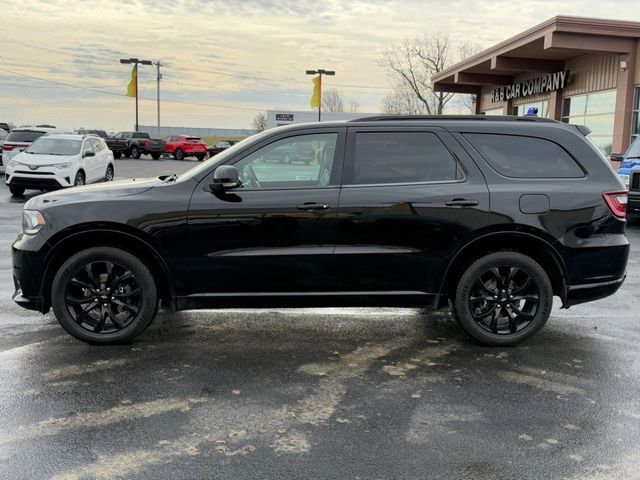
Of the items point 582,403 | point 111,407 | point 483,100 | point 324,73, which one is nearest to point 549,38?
point 483,100

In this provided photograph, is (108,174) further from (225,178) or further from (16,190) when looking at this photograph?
(225,178)

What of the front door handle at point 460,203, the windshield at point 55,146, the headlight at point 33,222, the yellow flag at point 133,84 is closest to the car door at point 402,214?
the front door handle at point 460,203

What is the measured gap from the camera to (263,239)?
4.76 m

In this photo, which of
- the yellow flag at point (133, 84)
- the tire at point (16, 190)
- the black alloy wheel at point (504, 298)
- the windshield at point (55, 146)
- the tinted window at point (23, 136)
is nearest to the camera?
the black alloy wheel at point (504, 298)

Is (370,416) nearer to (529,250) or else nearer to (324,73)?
(529,250)

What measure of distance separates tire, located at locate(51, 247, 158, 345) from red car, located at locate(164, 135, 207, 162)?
131 ft

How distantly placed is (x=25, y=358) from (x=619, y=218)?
15.6 ft

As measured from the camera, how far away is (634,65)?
1802 centimetres

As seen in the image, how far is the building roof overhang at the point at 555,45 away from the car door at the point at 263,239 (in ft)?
52.3

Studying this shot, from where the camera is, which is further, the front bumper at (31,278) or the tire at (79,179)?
the tire at (79,179)

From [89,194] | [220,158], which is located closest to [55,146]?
[89,194]

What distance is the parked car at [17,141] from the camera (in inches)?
794

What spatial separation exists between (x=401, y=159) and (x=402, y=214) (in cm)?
48

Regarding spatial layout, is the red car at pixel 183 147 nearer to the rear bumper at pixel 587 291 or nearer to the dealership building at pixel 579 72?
the dealership building at pixel 579 72
